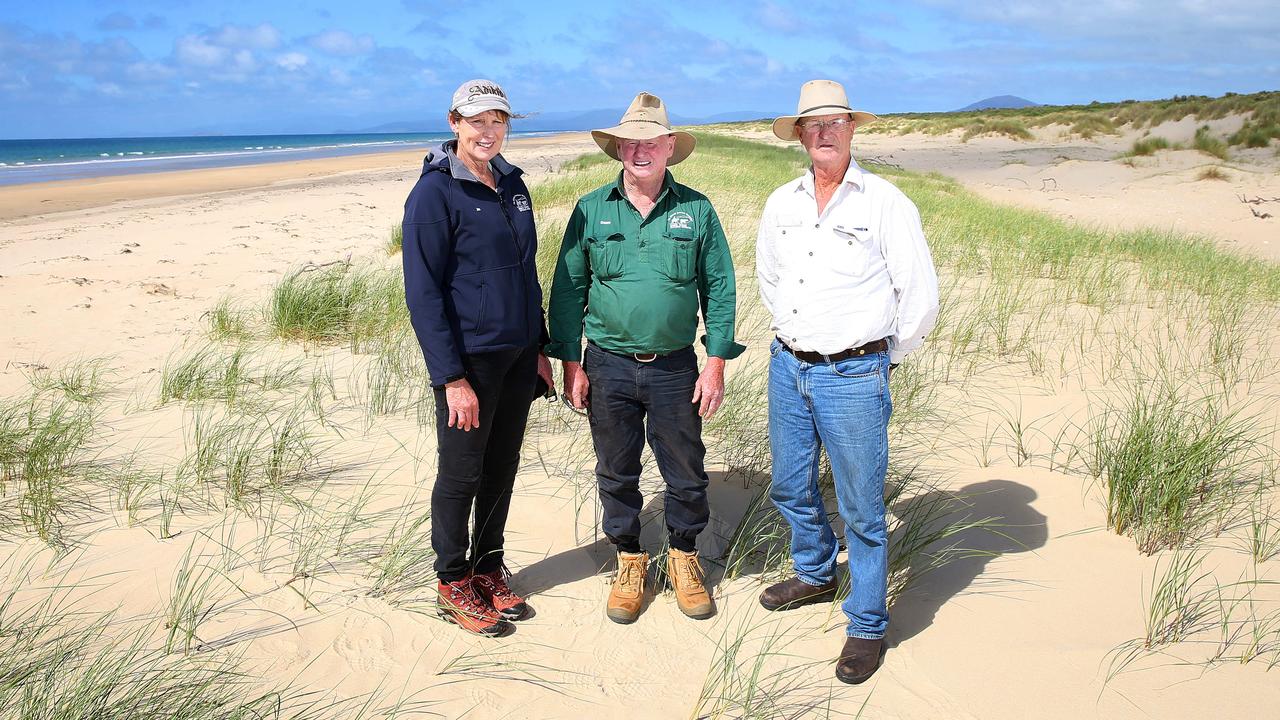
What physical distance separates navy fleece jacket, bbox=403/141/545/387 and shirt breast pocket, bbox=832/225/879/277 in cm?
103

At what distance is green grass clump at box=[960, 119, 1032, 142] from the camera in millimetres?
37906

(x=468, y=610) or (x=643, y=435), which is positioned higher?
(x=643, y=435)

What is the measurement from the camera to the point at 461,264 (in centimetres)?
272

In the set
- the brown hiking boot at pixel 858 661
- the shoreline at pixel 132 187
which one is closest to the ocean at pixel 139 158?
the shoreline at pixel 132 187

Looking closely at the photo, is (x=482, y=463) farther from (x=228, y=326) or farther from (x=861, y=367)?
(x=228, y=326)

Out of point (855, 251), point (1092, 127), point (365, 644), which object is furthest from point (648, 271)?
point (1092, 127)

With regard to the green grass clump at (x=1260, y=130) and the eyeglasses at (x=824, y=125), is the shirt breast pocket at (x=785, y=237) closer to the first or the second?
the eyeglasses at (x=824, y=125)

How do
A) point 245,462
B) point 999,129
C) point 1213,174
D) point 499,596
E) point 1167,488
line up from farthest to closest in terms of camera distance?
point 999,129 < point 1213,174 < point 245,462 < point 1167,488 < point 499,596

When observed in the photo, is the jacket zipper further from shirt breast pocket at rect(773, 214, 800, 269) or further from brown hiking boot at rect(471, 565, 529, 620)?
brown hiking boot at rect(471, 565, 529, 620)

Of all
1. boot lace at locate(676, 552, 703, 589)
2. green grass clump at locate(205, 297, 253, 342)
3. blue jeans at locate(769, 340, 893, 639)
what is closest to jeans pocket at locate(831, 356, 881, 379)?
blue jeans at locate(769, 340, 893, 639)

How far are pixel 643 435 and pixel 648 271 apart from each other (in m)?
0.64

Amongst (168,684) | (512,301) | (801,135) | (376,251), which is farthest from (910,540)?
(376,251)

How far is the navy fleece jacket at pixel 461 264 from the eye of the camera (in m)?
2.63

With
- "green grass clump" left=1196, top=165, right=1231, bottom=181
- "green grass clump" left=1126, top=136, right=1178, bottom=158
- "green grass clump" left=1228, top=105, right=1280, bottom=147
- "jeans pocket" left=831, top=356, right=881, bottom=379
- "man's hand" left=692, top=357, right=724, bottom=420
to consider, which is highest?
"green grass clump" left=1228, top=105, right=1280, bottom=147
